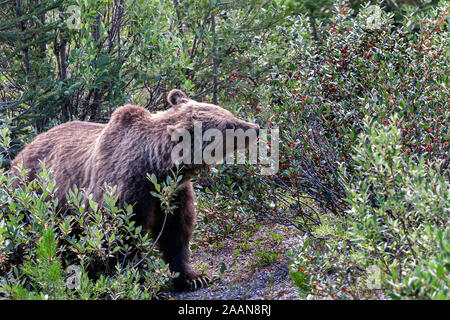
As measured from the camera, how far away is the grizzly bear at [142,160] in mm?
4285

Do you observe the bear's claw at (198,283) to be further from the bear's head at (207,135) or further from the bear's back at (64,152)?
the bear's back at (64,152)

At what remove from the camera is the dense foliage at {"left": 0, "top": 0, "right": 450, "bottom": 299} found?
310cm

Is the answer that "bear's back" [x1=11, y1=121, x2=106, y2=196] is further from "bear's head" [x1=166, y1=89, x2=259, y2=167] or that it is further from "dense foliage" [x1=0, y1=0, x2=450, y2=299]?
"bear's head" [x1=166, y1=89, x2=259, y2=167]

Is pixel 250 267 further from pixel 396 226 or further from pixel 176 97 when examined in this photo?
pixel 396 226

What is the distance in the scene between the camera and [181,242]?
475 cm

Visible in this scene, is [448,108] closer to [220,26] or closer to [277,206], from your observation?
[277,206]

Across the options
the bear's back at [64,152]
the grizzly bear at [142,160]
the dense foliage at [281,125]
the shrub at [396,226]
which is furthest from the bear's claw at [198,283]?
the shrub at [396,226]

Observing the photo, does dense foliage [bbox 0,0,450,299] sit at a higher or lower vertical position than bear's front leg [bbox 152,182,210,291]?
higher

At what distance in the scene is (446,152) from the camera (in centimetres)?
445

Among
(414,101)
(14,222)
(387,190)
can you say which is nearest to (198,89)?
(414,101)

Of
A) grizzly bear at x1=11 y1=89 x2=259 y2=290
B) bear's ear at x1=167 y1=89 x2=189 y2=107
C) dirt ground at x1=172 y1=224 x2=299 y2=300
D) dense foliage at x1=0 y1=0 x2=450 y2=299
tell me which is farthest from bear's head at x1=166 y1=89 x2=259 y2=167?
dirt ground at x1=172 y1=224 x2=299 y2=300

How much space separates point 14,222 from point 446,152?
3391 mm

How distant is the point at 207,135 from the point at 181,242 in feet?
3.49

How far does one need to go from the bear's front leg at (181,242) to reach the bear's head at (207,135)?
493 mm
